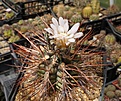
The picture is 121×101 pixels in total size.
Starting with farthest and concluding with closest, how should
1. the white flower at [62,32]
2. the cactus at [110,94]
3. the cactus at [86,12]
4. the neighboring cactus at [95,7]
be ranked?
the neighboring cactus at [95,7] → the cactus at [86,12] → the cactus at [110,94] → the white flower at [62,32]

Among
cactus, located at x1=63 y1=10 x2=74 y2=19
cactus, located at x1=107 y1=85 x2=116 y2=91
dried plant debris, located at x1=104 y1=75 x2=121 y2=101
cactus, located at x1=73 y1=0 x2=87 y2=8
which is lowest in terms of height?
dried plant debris, located at x1=104 y1=75 x2=121 y2=101

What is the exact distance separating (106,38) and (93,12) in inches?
35.6

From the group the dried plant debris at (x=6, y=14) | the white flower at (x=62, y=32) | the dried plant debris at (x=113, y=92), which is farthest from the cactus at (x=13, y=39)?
the white flower at (x=62, y=32)

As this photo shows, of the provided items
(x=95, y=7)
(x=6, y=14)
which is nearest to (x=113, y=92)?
(x=95, y=7)

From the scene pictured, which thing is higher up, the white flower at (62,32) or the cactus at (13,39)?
the white flower at (62,32)

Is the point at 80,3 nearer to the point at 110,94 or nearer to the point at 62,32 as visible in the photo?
the point at 110,94

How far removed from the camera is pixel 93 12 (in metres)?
3.42

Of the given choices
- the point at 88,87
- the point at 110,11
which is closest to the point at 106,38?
the point at 110,11

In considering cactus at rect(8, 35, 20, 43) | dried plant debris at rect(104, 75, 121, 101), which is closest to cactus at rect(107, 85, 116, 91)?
dried plant debris at rect(104, 75, 121, 101)

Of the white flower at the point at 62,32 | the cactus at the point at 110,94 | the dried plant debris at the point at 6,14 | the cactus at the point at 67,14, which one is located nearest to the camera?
the white flower at the point at 62,32

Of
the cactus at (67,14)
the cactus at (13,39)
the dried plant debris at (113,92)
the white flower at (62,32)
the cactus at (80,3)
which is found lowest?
the dried plant debris at (113,92)

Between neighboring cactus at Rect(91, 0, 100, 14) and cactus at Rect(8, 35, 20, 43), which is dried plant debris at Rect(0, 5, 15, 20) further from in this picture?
neighboring cactus at Rect(91, 0, 100, 14)

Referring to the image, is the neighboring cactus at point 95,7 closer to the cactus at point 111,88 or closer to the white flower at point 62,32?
the cactus at point 111,88

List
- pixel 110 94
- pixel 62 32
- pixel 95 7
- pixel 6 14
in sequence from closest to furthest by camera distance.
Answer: pixel 62 32, pixel 110 94, pixel 95 7, pixel 6 14
